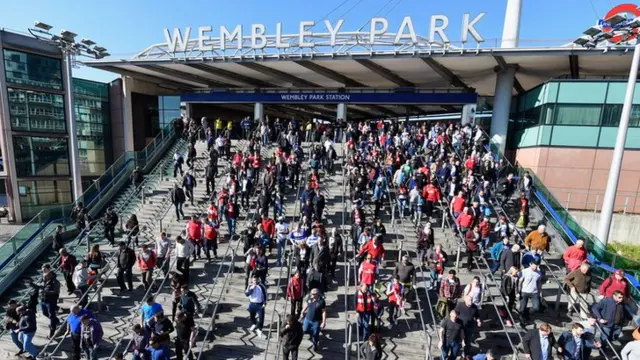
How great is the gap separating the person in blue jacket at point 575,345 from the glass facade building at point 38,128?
29055 mm

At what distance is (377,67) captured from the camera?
2330 centimetres

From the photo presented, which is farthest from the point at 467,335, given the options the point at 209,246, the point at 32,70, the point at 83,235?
the point at 32,70

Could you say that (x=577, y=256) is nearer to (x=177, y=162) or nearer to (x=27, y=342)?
(x=27, y=342)

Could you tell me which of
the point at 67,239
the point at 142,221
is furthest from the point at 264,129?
the point at 67,239

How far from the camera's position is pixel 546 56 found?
1894 cm

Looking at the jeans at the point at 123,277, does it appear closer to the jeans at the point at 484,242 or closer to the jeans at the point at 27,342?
the jeans at the point at 27,342

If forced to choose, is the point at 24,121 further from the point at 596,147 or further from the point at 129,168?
the point at 596,147

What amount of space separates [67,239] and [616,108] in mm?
23852

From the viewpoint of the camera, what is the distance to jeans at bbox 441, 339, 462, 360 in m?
7.00

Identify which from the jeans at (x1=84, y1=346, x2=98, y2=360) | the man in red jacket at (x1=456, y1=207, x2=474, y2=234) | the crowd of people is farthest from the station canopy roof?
the jeans at (x1=84, y1=346, x2=98, y2=360)

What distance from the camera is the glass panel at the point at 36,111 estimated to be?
23359mm

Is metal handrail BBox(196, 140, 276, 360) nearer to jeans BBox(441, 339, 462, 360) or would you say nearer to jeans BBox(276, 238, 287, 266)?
jeans BBox(276, 238, 287, 266)

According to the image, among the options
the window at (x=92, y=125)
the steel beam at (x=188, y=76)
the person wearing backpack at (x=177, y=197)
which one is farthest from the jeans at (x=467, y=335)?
the window at (x=92, y=125)

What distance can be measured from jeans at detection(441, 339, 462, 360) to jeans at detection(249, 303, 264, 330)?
3.92 metres
